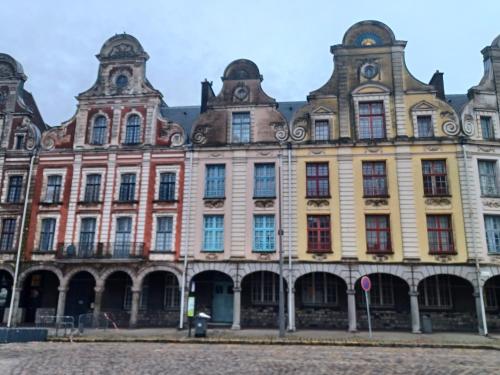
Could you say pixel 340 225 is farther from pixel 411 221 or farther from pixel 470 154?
pixel 470 154

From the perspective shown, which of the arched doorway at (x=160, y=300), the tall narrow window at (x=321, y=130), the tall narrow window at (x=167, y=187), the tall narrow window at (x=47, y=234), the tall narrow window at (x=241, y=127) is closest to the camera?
the arched doorway at (x=160, y=300)

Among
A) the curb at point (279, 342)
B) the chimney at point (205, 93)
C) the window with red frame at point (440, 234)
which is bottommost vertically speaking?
the curb at point (279, 342)

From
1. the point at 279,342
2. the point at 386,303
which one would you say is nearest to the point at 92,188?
the point at 279,342

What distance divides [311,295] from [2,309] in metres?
18.4

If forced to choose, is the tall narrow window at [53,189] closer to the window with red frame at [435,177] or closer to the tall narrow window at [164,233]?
the tall narrow window at [164,233]

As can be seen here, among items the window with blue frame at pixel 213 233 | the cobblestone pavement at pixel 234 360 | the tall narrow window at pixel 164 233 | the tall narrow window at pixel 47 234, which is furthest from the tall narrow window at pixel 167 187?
the cobblestone pavement at pixel 234 360

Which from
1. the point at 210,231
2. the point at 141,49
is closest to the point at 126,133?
the point at 141,49

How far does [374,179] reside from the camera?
23.9 m

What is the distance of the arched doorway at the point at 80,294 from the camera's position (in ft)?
84.8

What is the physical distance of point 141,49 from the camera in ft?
91.2

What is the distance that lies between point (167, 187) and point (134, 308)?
701 cm

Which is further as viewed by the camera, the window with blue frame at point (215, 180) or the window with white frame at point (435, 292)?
the window with blue frame at point (215, 180)

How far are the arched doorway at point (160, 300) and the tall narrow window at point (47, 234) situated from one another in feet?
20.2

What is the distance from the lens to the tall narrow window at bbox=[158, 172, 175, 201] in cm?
2527
